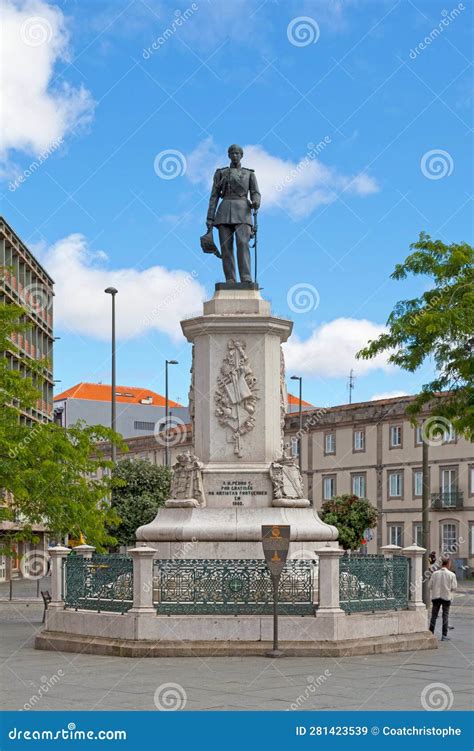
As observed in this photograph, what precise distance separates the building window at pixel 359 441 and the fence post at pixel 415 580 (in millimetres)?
49884

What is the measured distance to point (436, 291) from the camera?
27297mm

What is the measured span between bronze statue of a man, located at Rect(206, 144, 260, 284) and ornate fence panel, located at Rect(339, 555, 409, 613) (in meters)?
5.53

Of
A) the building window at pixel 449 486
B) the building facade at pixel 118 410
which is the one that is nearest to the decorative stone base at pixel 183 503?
the building window at pixel 449 486

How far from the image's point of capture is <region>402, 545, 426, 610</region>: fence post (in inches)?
746

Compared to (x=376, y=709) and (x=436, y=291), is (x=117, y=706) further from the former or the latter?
(x=436, y=291)

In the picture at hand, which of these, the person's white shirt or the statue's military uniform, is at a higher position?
the statue's military uniform

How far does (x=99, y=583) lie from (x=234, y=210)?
23.1 ft

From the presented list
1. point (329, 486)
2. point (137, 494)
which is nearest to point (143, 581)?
point (137, 494)

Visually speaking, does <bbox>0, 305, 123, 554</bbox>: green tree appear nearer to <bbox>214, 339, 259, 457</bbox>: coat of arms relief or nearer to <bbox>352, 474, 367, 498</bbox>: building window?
<bbox>214, 339, 259, 457</bbox>: coat of arms relief

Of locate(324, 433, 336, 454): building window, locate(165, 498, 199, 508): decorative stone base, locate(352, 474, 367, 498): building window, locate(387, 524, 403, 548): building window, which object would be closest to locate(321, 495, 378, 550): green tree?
locate(387, 524, 403, 548): building window

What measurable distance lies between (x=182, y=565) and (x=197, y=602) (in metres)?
0.58

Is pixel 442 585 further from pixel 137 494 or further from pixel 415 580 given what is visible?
pixel 137 494

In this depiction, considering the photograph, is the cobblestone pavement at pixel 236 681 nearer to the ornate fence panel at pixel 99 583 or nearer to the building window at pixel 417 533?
the ornate fence panel at pixel 99 583

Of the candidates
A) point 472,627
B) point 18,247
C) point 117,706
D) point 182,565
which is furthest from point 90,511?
point 18,247
